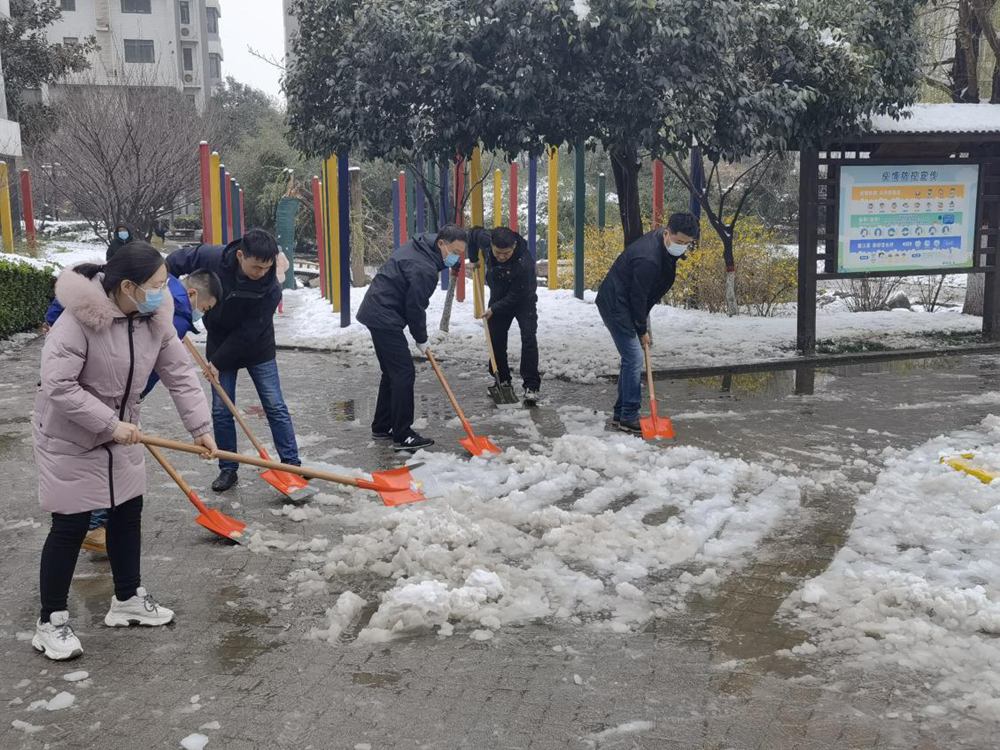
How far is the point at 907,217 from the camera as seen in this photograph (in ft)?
35.6

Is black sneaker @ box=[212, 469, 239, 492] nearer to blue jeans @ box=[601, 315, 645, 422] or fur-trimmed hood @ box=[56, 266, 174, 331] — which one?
fur-trimmed hood @ box=[56, 266, 174, 331]

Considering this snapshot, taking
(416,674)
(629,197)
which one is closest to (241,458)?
(416,674)

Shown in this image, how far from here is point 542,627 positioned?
409 cm

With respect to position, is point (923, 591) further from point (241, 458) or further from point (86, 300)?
point (86, 300)

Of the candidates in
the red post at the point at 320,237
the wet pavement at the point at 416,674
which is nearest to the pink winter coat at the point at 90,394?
the wet pavement at the point at 416,674

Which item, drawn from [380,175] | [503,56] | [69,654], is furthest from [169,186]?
[69,654]

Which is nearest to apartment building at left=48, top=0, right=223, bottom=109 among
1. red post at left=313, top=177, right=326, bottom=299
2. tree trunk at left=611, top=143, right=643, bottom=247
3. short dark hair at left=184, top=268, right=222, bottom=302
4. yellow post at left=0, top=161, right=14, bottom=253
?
yellow post at left=0, top=161, right=14, bottom=253

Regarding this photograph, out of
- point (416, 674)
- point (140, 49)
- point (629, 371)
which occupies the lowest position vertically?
point (416, 674)

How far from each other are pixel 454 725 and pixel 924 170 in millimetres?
9423

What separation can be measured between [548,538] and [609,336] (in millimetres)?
7144

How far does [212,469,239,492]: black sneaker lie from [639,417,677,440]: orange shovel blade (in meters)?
2.83

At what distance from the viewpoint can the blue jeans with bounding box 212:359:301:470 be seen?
6.05 metres

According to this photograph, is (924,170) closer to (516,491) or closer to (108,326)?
(516,491)

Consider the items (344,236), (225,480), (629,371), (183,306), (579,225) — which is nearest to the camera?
(183,306)
